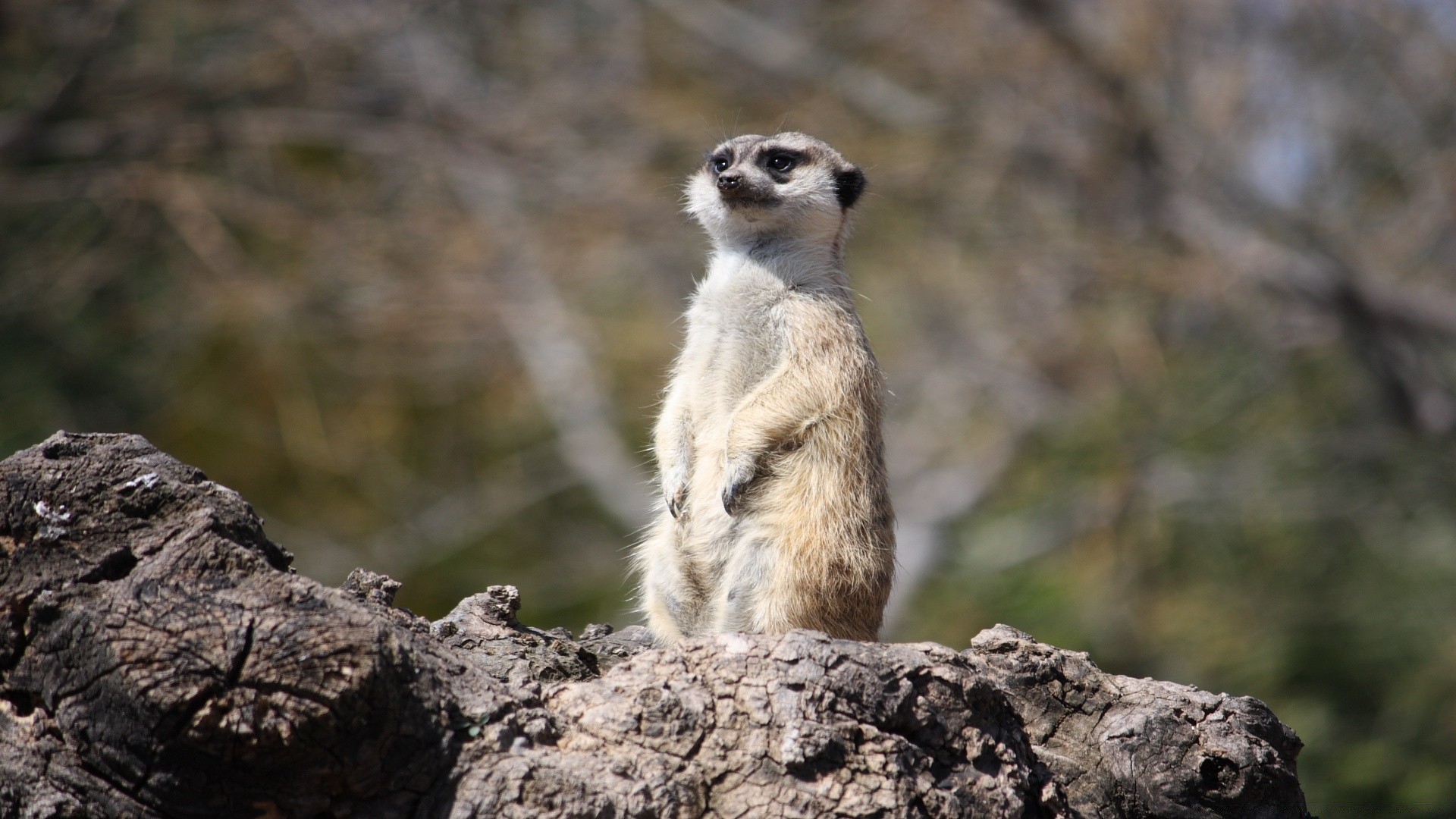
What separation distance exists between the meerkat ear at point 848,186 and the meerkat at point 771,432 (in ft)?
0.08

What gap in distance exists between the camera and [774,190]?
3.84 meters

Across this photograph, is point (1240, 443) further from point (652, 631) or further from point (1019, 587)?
point (652, 631)

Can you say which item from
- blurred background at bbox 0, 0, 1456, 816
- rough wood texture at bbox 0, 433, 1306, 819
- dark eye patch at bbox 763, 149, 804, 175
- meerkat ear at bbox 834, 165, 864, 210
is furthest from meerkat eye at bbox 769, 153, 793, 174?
blurred background at bbox 0, 0, 1456, 816

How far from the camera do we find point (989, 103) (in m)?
8.62

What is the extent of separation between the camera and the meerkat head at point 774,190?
150 inches

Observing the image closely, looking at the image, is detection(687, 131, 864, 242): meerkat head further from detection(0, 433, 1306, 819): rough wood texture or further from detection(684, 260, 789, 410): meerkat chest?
detection(0, 433, 1306, 819): rough wood texture

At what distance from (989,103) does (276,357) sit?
5.27m

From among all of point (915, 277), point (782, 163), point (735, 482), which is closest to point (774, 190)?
point (782, 163)

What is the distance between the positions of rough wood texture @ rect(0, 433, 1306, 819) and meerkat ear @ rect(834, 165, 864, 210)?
1.89 m

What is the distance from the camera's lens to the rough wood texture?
1.91 m

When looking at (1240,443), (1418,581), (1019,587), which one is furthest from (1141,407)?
(1418,581)

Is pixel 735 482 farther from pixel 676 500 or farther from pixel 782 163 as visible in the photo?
pixel 782 163

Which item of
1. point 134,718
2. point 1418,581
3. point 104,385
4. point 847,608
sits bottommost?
point 134,718

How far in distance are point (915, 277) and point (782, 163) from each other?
591cm
